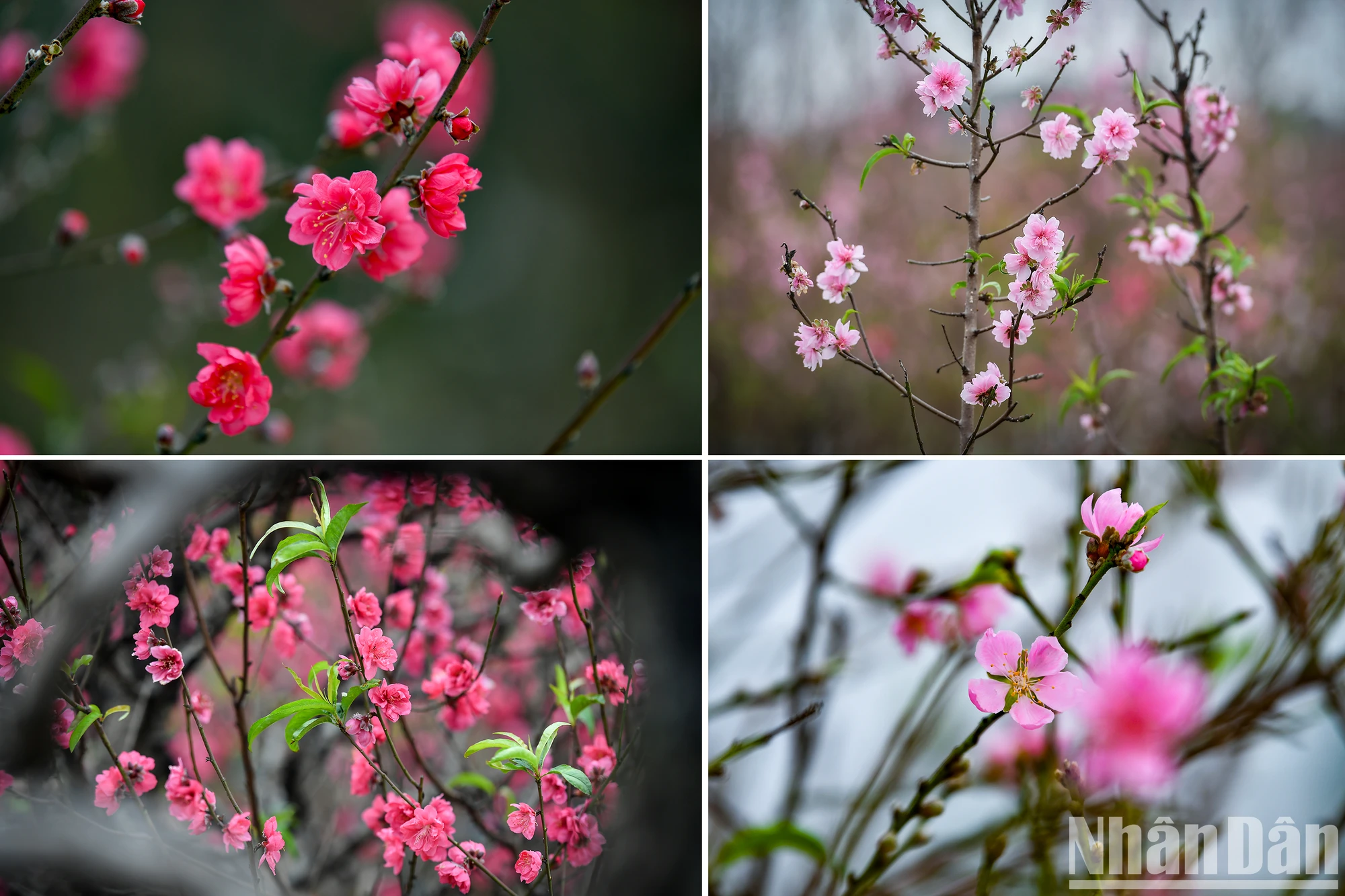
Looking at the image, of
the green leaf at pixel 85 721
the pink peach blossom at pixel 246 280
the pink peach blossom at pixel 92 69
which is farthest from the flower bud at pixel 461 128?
the pink peach blossom at pixel 92 69

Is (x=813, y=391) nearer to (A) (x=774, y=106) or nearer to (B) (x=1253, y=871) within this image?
(A) (x=774, y=106)

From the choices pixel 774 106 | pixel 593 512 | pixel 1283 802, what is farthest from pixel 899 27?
pixel 1283 802

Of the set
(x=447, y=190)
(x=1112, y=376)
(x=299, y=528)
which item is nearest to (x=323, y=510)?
(x=299, y=528)

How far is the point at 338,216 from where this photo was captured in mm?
431

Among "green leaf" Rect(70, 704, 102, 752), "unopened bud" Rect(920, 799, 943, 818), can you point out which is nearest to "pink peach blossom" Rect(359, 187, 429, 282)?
"green leaf" Rect(70, 704, 102, 752)

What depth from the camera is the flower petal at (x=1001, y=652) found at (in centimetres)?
45

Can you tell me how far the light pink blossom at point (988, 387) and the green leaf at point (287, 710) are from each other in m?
0.47

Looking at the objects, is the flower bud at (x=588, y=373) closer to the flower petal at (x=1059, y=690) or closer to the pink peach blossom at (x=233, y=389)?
the pink peach blossom at (x=233, y=389)

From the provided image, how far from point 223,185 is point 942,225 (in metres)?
0.57

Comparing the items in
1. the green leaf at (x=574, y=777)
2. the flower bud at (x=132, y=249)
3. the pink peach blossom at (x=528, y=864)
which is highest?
the flower bud at (x=132, y=249)

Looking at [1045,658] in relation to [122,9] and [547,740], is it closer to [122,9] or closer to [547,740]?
[547,740]

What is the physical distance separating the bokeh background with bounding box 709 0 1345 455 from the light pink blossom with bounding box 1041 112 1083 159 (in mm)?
15

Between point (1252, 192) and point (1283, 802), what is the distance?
2.09 feet

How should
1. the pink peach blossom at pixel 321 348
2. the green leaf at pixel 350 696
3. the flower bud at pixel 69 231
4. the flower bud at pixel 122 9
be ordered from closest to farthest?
the flower bud at pixel 122 9, the green leaf at pixel 350 696, the flower bud at pixel 69 231, the pink peach blossom at pixel 321 348
